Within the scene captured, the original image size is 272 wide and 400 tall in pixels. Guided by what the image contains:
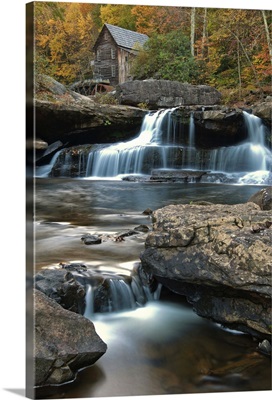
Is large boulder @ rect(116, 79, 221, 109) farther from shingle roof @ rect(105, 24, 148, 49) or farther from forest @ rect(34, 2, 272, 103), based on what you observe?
shingle roof @ rect(105, 24, 148, 49)

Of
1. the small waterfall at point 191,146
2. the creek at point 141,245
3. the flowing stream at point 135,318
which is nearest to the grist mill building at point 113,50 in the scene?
the creek at point 141,245

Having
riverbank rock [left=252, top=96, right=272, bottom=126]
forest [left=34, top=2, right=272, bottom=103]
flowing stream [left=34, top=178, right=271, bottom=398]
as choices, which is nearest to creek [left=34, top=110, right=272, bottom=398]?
flowing stream [left=34, top=178, right=271, bottom=398]

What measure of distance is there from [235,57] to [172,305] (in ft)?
6.70

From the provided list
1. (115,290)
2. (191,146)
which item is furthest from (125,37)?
(115,290)

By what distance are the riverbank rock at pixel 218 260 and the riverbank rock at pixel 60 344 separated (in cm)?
88

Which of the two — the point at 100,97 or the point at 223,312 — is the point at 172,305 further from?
the point at 100,97

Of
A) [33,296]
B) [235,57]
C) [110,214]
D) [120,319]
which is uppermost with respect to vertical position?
[235,57]

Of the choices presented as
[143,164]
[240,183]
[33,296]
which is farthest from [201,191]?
[33,296]

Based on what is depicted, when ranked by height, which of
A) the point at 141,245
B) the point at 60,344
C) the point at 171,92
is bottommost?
the point at 60,344

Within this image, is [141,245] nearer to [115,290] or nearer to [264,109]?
[115,290]

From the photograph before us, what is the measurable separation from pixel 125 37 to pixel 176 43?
0.43 m

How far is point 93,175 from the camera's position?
4.53 meters

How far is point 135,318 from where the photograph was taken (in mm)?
3059

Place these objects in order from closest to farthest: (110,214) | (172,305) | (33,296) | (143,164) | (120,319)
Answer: (33,296)
(120,319)
(172,305)
(110,214)
(143,164)
